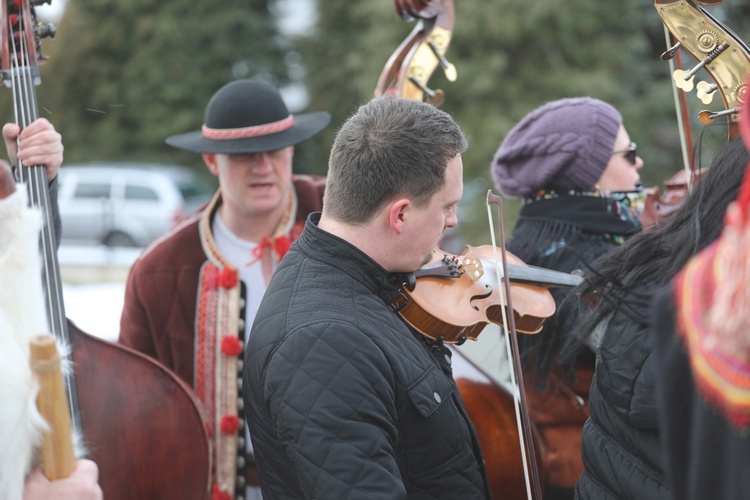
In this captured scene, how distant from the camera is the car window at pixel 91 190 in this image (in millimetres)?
14133

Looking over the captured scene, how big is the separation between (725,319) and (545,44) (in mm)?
11702

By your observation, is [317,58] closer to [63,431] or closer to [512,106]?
[512,106]

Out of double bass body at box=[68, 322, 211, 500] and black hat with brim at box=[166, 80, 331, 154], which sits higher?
black hat with brim at box=[166, 80, 331, 154]

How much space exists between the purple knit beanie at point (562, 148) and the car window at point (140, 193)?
11.9 metres

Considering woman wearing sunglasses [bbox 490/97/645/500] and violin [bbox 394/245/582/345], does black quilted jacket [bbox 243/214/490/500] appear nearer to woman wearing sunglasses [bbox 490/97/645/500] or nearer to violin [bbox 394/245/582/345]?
violin [bbox 394/245/582/345]

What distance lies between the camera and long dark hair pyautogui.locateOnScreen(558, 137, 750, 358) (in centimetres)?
149

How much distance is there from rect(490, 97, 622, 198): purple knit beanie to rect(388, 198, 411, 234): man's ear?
1173 millimetres

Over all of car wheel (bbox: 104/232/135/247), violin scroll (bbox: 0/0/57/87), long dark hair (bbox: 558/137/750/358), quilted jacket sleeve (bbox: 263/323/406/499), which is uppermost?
violin scroll (bbox: 0/0/57/87)

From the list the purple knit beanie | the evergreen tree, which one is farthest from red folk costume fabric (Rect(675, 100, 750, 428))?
the evergreen tree

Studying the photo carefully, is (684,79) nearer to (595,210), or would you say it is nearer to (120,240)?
(595,210)

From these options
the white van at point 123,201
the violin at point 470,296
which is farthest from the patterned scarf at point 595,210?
the white van at point 123,201

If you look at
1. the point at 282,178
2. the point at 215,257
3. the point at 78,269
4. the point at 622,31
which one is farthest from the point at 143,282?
the point at 622,31

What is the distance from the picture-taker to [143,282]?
2.96 m

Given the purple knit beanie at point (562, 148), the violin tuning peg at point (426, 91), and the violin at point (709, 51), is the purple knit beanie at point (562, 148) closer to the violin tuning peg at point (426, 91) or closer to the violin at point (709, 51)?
the violin tuning peg at point (426, 91)
